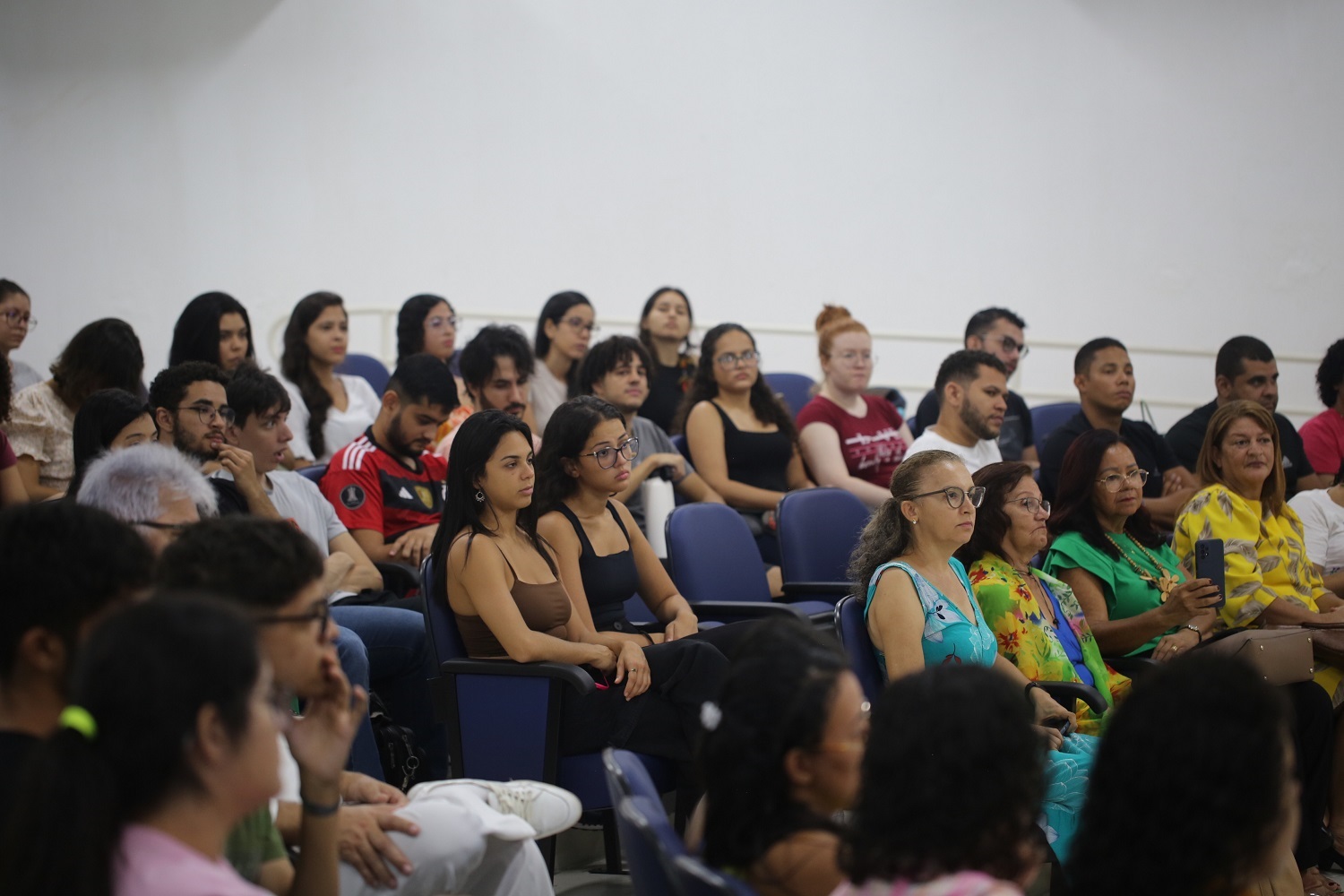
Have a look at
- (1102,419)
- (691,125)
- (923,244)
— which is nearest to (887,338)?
(923,244)

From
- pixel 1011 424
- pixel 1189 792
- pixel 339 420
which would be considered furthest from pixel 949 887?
pixel 1011 424

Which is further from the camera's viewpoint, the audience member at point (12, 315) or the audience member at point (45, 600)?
the audience member at point (12, 315)

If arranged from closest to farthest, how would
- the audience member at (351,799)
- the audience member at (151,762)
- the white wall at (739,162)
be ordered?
the audience member at (151,762)
the audience member at (351,799)
the white wall at (739,162)

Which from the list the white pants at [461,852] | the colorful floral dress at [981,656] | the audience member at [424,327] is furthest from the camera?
the audience member at [424,327]

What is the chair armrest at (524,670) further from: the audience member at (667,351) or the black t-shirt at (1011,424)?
the black t-shirt at (1011,424)

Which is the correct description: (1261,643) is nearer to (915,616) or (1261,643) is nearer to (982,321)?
(915,616)

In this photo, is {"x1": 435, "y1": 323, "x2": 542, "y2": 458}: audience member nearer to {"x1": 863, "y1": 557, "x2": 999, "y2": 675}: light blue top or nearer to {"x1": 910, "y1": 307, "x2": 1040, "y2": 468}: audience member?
{"x1": 910, "y1": 307, "x2": 1040, "y2": 468}: audience member

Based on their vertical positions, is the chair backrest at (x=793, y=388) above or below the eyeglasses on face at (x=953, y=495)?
above

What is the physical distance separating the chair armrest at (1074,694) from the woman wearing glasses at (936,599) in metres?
0.05

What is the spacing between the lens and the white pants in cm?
188

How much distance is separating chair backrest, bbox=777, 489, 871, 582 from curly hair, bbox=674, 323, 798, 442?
69cm

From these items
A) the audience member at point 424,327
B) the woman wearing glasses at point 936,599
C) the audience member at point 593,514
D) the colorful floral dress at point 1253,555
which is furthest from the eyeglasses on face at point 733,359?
the woman wearing glasses at point 936,599

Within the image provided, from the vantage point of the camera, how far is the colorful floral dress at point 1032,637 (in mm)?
2957

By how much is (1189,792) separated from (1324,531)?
300 cm
